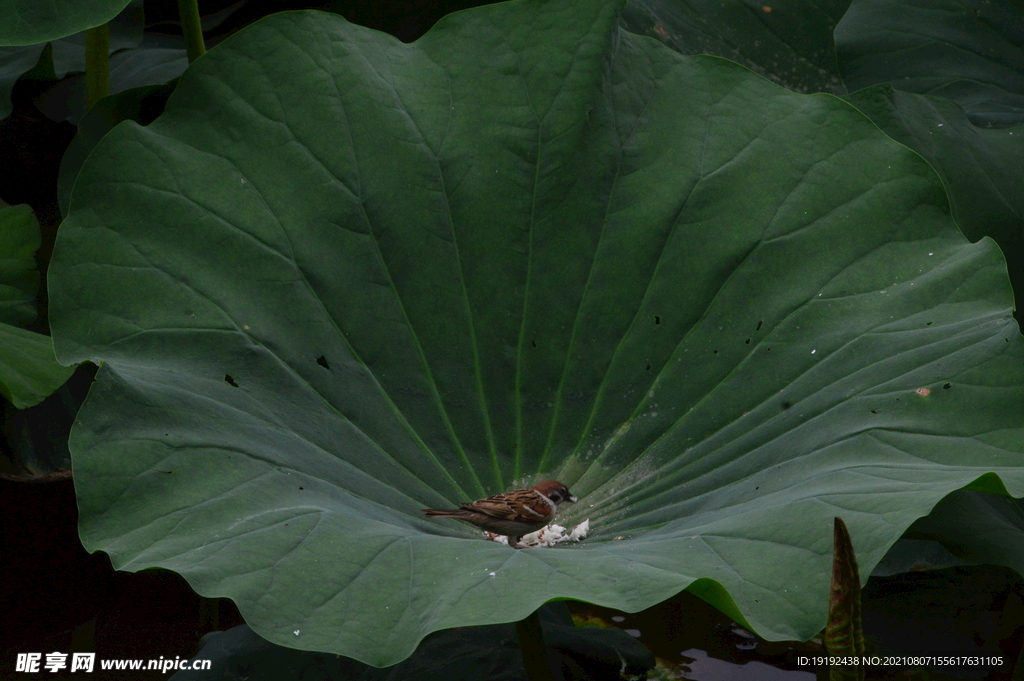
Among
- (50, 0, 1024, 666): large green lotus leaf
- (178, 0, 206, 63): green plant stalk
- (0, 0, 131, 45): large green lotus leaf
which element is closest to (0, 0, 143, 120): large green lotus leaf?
(178, 0, 206, 63): green plant stalk

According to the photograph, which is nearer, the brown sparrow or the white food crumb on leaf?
the brown sparrow

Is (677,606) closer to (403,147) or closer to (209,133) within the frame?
(403,147)

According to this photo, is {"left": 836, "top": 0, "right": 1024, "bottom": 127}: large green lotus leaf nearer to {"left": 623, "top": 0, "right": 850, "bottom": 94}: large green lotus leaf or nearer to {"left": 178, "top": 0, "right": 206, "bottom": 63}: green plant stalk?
{"left": 623, "top": 0, "right": 850, "bottom": 94}: large green lotus leaf

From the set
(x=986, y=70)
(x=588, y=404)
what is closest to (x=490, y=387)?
(x=588, y=404)

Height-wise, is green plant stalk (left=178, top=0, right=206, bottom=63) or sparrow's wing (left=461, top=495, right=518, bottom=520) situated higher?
green plant stalk (left=178, top=0, right=206, bottom=63)

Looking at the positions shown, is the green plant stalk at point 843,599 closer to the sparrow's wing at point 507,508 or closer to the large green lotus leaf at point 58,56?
the sparrow's wing at point 507,508
